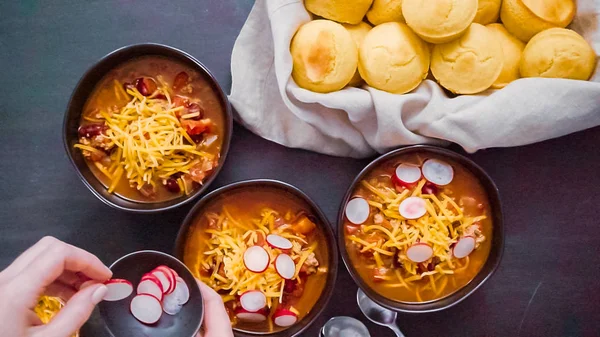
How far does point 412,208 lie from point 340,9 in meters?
0.62

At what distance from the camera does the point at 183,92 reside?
72.5 inches

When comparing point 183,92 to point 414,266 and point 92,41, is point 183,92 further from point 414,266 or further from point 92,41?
point 414,266

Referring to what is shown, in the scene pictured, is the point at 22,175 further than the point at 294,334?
Yes

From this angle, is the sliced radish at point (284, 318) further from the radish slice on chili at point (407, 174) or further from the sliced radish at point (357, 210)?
the radish slice on chili at point (407, 174)

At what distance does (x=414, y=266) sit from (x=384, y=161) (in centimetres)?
33

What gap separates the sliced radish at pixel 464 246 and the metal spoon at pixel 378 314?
30cm

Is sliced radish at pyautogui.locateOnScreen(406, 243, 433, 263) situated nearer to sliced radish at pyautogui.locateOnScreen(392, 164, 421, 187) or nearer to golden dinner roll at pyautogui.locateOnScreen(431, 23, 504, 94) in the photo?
sliced radish at pyautogui.locateOnScreen(392, 164, 421, 187)

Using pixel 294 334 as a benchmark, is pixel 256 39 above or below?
above

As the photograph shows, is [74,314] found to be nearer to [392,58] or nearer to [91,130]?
[91,130]

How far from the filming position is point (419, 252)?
1762mm

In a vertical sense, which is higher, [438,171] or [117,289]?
[438,171]

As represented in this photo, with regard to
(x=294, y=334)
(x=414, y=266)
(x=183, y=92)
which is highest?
(x=183, y=92)

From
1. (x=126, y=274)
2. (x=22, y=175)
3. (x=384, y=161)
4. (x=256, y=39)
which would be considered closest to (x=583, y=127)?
(x=384, y=161)

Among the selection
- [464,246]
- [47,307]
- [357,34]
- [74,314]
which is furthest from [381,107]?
[47,307]
